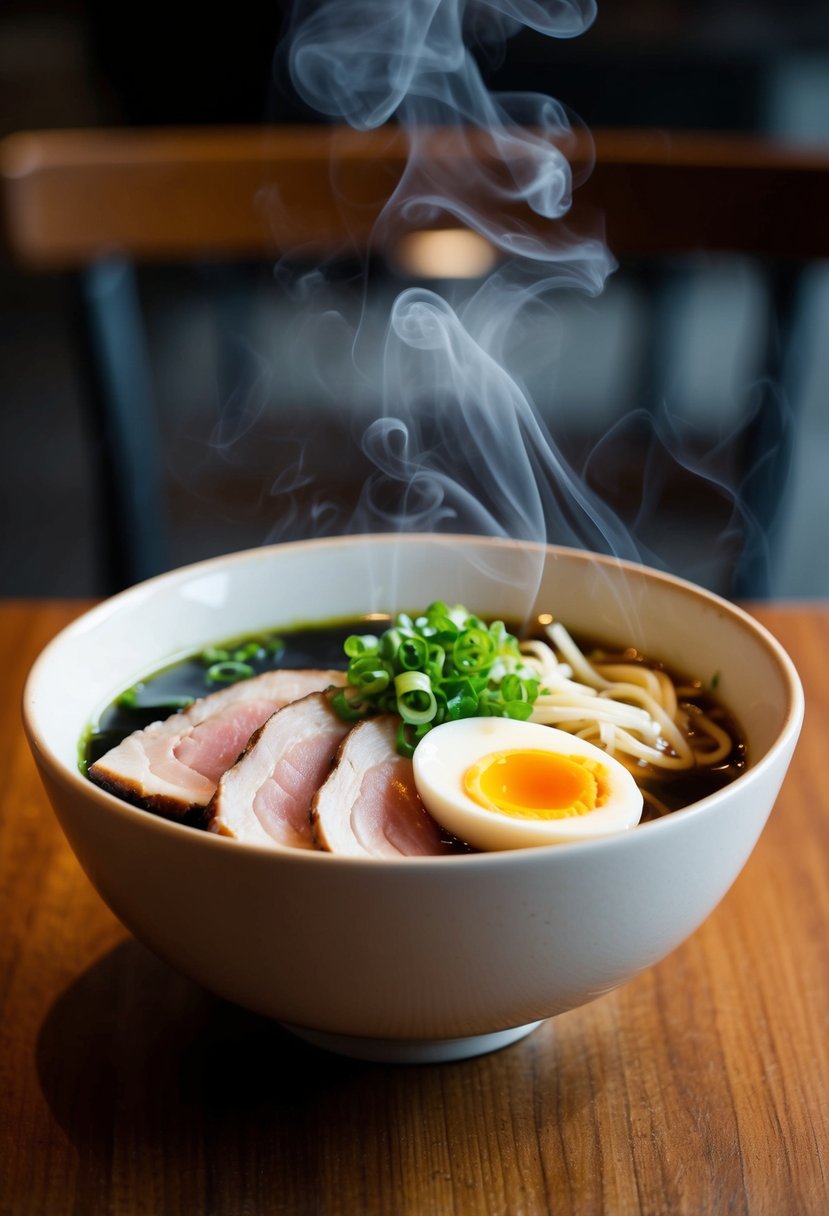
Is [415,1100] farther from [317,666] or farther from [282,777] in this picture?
[317,666]

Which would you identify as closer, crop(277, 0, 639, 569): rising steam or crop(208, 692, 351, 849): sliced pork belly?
crop(208, 692, 351, 849): sliced pork belly

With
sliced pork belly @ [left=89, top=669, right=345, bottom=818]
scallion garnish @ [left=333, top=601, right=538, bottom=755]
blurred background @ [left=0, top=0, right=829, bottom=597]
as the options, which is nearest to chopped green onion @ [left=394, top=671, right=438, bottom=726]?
scallion garnish @ [left=333, top=601, right=538, bottom=755]

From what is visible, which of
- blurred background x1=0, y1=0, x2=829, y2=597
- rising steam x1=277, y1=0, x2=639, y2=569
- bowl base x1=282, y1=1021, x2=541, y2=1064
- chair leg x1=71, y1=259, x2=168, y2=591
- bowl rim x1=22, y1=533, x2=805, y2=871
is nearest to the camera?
bowl rim x1=22, y1=533, x2=805, y2=871

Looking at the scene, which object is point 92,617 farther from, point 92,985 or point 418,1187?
point 418,1187

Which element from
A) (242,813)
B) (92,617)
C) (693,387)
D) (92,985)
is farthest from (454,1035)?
(693,387)

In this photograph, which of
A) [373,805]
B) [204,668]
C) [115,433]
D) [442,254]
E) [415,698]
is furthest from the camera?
[442,254]

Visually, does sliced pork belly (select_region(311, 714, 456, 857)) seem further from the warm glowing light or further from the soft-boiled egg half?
the warm glowing light

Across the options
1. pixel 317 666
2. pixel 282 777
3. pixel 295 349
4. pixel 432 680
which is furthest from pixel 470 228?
pixel 295 349
